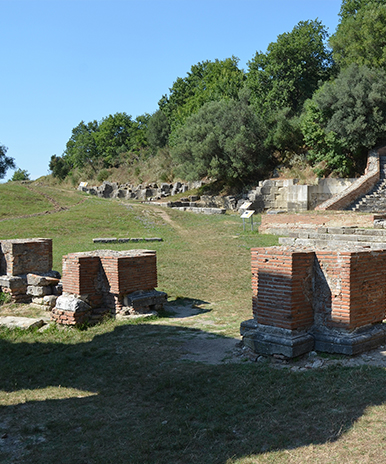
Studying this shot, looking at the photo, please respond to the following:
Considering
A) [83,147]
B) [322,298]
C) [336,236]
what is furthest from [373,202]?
[83,147]

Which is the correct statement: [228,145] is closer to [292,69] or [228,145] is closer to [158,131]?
[292,69]

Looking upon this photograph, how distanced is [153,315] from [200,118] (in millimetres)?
25905

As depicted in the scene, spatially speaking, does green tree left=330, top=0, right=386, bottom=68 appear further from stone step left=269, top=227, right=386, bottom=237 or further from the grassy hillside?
the grassy hillside

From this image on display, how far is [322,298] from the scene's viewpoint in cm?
621

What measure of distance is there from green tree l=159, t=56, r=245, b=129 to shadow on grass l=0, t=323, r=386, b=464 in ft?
106

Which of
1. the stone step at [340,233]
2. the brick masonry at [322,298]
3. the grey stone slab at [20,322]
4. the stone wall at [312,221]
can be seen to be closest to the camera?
the brick masonry at [322,298]

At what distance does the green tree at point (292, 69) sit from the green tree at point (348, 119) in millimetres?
4926

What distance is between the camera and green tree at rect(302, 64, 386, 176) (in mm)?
24094

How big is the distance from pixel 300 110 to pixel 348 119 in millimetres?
7546

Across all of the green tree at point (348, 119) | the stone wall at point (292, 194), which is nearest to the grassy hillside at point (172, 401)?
the stone wall at point (292, 194)

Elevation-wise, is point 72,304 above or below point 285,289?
below

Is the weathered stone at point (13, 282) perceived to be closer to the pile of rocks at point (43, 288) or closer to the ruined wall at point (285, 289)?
the pile of rocks at point (43, 288)

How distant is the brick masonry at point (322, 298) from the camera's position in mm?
5980

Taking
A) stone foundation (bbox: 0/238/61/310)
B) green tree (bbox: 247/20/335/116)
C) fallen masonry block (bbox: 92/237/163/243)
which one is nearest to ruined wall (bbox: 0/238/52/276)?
stone foundation (bbox: 0/238/61/310)
